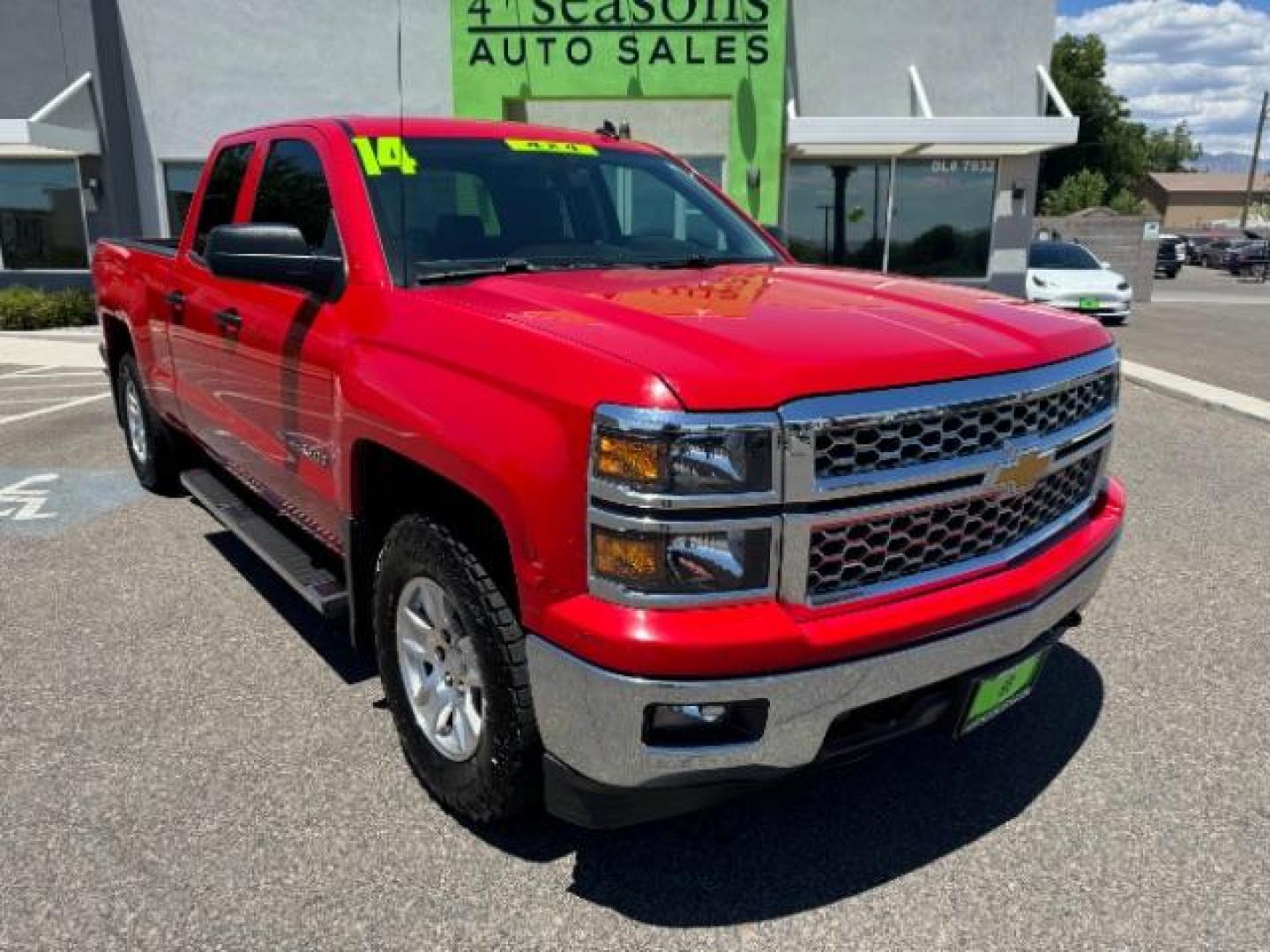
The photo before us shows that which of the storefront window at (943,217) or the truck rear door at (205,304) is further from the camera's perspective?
the storefront window at (943,217)

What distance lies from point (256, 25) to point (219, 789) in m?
16.0

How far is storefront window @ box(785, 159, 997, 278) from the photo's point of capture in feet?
54.3

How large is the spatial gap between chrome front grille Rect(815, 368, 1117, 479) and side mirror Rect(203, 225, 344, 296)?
5.66 ft

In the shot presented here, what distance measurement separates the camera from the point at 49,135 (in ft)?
49.6

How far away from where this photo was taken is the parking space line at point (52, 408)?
27.9 ft

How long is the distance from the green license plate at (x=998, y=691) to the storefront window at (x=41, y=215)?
61.8 feet

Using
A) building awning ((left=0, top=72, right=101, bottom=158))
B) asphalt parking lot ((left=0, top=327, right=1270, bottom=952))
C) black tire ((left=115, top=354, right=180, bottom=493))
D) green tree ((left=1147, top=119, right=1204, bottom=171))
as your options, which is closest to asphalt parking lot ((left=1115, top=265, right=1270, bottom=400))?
asphalt parking lot ((left=0, top=327, right=1270, bottom=952))

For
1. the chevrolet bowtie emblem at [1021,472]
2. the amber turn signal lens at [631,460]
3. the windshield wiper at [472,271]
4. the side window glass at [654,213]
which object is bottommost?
the chevrolet bowtie emblem at [1021,472]

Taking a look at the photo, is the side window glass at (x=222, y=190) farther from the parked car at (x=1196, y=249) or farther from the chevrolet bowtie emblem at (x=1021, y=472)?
the parked car at (x=1196, y=249)

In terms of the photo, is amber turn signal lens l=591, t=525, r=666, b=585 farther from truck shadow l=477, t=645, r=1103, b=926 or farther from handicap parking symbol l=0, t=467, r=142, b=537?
handicap parking symbol l=0, t=467, r=142, b=537

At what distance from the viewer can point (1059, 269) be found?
56.1 ft

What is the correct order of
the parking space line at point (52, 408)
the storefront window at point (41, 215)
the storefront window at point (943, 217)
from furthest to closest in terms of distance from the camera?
1. the storefront window at point (41, 215)
2. the storefront window at point (943, 217)
3. the parking space line at point (52, 408)

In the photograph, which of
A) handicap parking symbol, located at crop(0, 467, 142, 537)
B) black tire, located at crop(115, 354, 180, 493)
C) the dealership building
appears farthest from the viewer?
the dealership building

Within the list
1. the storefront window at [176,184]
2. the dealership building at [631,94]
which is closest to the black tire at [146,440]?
the dealership building at [631,94]
